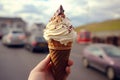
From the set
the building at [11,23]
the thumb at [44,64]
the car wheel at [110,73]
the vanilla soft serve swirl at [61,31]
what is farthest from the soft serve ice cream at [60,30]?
the building at [11,23]

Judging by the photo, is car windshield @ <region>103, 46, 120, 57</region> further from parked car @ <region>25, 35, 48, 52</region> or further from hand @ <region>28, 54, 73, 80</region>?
hand @ <region>28, 54, 73, 80</region>

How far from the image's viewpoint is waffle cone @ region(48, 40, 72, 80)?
236 cm

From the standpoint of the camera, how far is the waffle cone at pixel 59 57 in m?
2.36

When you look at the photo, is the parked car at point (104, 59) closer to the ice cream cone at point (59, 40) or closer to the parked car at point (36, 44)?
the parked car at point (36, 44)

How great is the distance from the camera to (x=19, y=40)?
54.8 ft

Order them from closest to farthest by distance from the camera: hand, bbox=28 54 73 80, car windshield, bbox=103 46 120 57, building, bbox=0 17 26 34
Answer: hand, bbox=28 54 73 80
car windshield, bbox=103 46 120 57
building, bbox=0 17 26 34

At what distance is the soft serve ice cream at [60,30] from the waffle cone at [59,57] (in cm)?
4

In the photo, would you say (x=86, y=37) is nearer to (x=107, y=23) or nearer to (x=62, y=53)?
(x=107, y=23)

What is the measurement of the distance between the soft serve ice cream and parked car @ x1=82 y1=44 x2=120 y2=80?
22.2ft

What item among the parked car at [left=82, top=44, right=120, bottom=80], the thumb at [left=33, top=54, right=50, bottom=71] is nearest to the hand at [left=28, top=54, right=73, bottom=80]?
the thumb at [left=33, top=54, right=50, bottom=71]

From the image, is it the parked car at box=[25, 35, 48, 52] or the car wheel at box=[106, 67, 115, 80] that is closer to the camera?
the car wheel at box=[106, 67, 115, 80]

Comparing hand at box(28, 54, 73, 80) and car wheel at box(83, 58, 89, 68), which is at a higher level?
hand at box(28, 54, 73, 80)

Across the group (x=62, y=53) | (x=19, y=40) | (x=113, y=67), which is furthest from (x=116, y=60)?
(x=19, y=40)

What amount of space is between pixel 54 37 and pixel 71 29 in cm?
13
